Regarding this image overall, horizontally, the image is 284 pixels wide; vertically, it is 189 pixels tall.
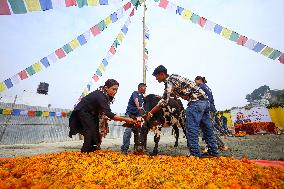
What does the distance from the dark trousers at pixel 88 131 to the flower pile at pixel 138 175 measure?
1030 millimetres

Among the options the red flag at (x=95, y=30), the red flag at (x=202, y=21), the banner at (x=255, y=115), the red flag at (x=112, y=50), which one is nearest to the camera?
the red flag at (x=202, y=21)

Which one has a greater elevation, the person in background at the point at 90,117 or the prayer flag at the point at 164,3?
the prayer flag at the point at 164,3

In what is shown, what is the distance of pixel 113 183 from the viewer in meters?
2.94

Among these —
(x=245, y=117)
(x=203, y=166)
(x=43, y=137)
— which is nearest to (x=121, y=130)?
(x=43, y=137)

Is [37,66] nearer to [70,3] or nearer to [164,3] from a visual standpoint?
[70,3]

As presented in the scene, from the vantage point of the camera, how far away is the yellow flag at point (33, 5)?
5453 mm

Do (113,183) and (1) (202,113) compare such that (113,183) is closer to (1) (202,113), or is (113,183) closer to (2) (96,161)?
(2) (96,161)

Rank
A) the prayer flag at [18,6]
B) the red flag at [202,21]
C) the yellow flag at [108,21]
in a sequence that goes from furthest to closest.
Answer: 1. the yellow flag at [108,21]
2. the red flag at [202,21]
3. the prayer flag at [18,6]

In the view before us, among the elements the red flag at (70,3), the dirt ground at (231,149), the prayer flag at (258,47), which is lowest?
the dirt ground at (231,149)

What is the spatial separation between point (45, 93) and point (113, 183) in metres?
30.0

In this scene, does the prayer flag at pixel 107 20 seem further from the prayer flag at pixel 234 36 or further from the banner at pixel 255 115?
the banner at pixel 255 115

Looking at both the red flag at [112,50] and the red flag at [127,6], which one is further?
the red flag at [112,50]

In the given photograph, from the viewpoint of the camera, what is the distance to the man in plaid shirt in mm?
5301

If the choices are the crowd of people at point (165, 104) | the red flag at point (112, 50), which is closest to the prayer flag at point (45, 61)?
the red flag at point (112, 50)
